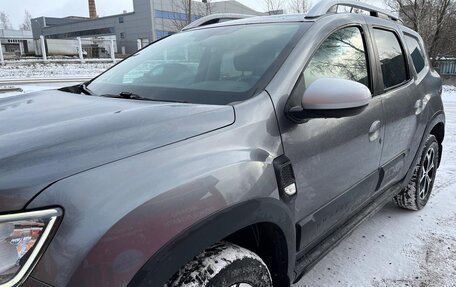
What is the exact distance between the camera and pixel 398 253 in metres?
3.09

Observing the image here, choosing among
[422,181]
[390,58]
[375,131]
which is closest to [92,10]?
[422,181]

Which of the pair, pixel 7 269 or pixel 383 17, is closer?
pixel 7 269

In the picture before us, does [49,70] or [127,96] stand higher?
[127,96]

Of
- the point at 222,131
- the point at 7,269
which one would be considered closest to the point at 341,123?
the point at 222,131

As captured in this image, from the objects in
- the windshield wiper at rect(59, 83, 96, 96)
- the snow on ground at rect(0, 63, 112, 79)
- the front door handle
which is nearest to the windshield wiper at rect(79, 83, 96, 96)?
the windshield wiper at rect(59, 83, 96, 96)

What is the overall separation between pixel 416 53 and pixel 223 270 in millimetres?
2983

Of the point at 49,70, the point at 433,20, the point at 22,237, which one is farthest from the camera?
the point at 49,70

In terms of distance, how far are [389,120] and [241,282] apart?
1.71 metres

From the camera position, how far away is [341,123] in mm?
2270

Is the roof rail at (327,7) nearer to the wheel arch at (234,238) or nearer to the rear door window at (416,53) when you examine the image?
the rear door window at (416,53)

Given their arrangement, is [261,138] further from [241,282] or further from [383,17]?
[383,17]

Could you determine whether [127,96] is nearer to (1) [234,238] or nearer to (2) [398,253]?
(1) [234,238]

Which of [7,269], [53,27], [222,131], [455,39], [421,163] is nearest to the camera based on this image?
[7,269]

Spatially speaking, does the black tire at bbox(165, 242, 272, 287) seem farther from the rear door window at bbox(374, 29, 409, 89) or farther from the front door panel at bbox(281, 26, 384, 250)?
the rear door window at bbox(374, 29, 409, 89)
